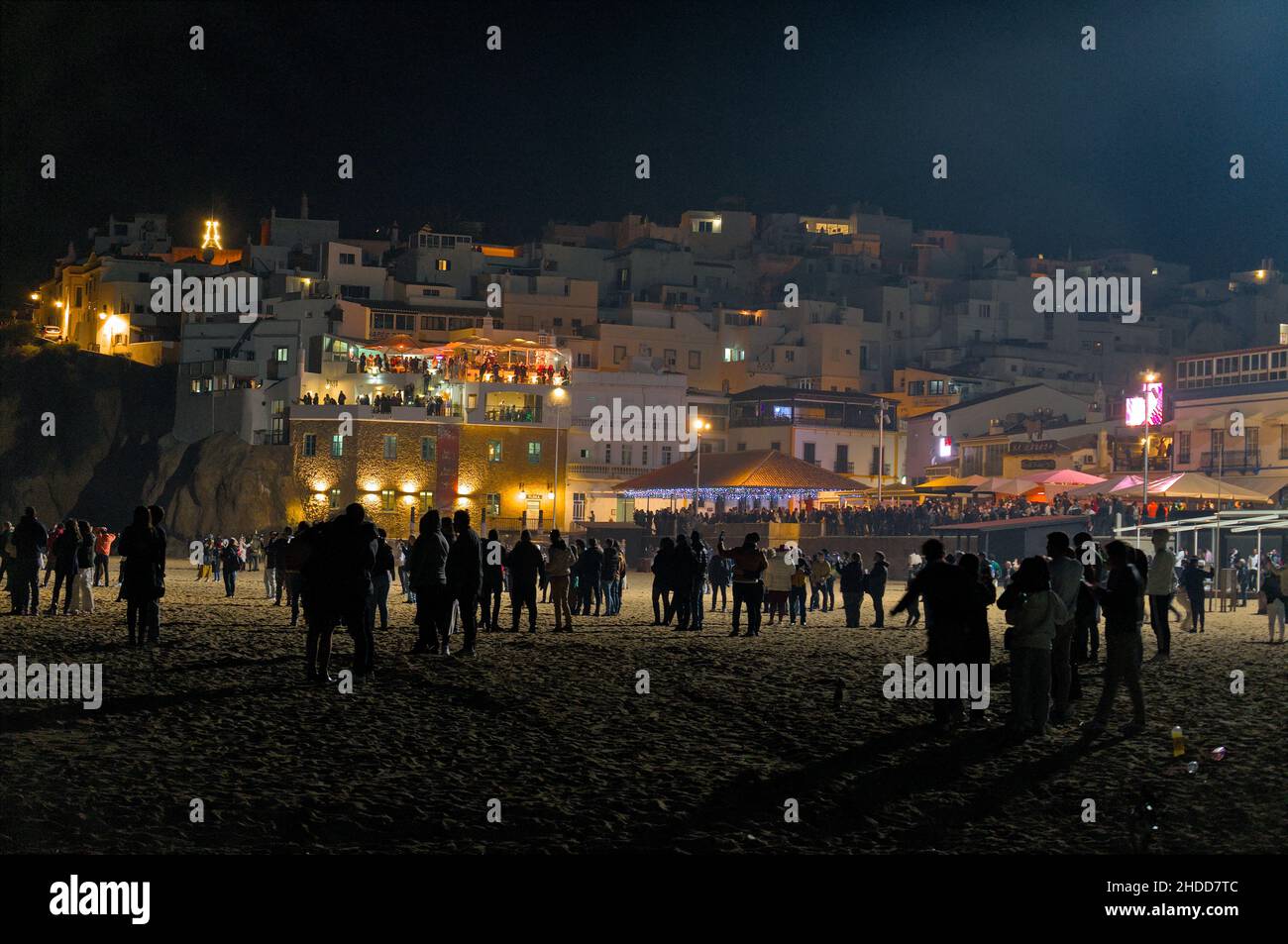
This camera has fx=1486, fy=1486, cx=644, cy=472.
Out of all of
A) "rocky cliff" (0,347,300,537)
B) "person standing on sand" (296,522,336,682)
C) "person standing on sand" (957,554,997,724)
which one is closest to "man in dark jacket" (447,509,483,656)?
"person standing on sand" (296,522,336,682)

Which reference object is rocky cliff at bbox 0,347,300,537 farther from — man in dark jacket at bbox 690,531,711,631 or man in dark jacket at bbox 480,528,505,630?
man in dark jacket at bbox 480,528,505,630

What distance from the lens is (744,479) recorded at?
179 feet

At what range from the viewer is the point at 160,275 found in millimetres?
86250

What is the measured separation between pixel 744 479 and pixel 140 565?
3824cm

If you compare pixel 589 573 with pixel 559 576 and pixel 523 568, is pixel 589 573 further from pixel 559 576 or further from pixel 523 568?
pixel 523 568

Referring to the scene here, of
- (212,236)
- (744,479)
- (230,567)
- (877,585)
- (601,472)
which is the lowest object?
(877,585)

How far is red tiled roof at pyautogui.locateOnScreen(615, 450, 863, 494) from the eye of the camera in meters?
54.5

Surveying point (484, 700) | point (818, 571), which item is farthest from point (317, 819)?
point (818, 571)

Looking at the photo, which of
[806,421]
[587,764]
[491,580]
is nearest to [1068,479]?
[806,421]

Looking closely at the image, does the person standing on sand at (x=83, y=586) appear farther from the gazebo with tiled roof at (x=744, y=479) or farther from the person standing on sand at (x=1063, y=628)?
the gazebo with tiled roof at (x=744, y=479)

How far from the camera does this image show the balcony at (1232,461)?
56750mm

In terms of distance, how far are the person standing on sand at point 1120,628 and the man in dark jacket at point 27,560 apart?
51.8 ft
